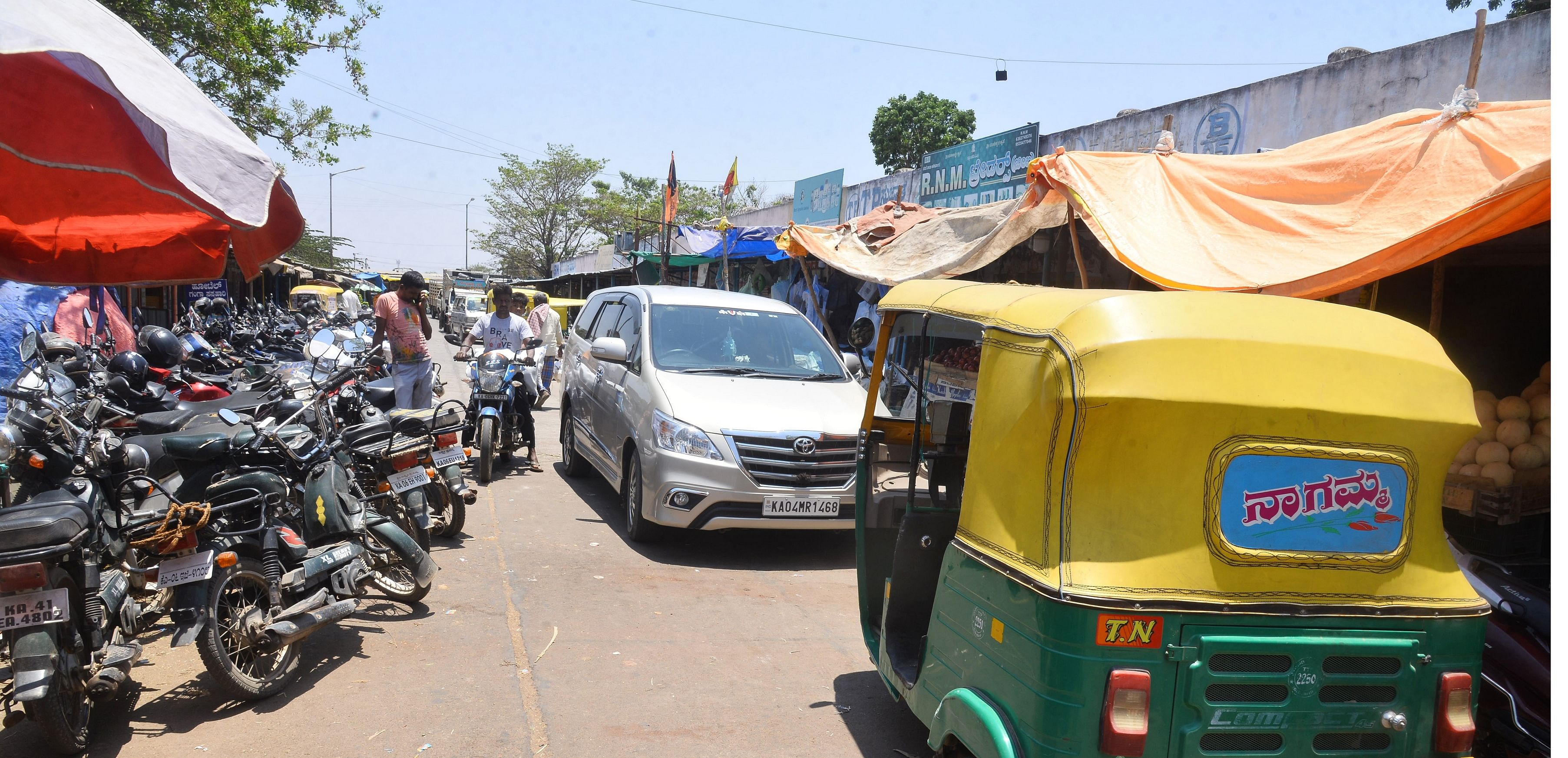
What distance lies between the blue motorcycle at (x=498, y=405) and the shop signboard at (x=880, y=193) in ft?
21.8

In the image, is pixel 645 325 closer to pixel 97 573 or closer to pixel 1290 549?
pixel 97 573

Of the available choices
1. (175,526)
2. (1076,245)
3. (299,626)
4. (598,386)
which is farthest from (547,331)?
(175,526)

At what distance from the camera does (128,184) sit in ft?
15.8

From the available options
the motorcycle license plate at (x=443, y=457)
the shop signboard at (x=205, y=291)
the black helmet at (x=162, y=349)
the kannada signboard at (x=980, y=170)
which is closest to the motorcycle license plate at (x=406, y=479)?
the motorcycle license plate at (x=443, y=457)

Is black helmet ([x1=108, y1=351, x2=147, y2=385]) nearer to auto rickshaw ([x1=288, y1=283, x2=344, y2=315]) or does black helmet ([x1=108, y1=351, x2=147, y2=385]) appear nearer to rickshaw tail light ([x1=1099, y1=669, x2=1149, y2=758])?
rickshaw tail light ([x1=1099, y1=669, x2=1149, y2=758])

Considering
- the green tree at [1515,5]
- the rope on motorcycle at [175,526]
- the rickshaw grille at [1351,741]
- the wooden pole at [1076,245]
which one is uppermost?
the green tree at [1515,5]

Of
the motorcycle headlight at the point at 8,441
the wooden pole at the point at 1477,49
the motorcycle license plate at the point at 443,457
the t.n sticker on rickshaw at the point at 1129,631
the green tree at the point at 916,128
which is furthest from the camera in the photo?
the green tree at the point at 916,128

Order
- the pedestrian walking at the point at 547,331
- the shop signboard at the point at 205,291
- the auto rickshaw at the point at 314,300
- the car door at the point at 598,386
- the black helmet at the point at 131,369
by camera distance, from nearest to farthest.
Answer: the black helmet at the point at 131,369
the car door at the point at 598,386
the pedestrian walking at the point at 547,331
the shop signboard at the point at 205,291
the auto rickshaw at the point at 314,300

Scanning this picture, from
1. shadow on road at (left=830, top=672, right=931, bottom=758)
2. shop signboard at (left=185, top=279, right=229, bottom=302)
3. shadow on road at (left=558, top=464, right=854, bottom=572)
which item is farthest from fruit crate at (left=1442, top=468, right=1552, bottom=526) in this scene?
shop signboard at (left=185, top=279, right=229, bottom=302)

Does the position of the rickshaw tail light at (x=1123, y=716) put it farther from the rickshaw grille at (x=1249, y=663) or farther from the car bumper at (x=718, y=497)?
the car bumper at (x=718, y=497)

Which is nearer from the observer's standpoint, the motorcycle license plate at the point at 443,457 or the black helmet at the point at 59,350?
the black helmet at the point at 59,350

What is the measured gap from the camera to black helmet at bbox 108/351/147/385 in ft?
22.2

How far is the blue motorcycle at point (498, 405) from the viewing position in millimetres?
8688

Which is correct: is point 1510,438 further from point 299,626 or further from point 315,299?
point 315,299
